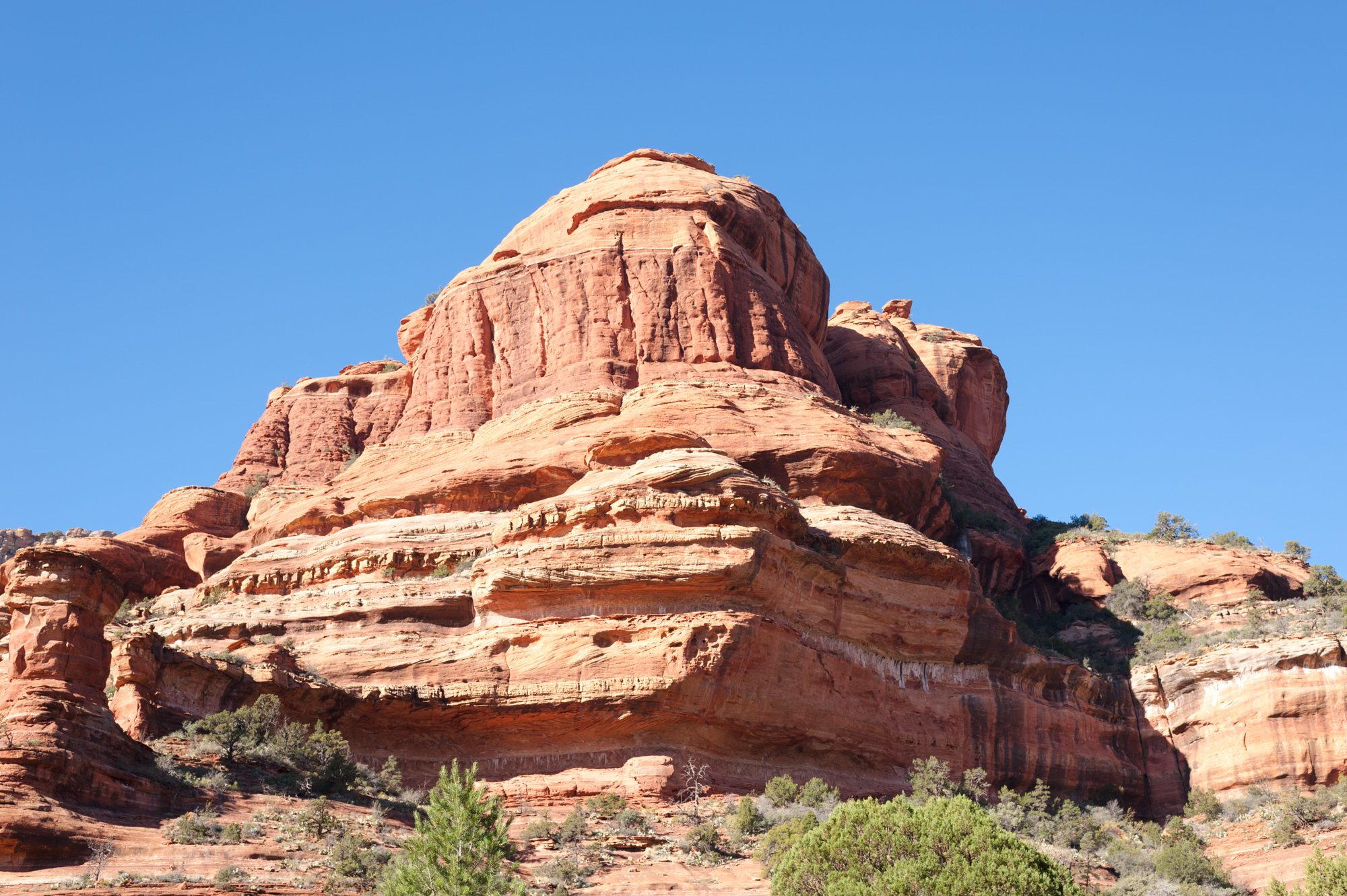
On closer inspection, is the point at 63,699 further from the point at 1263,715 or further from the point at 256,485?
the point at 256,485

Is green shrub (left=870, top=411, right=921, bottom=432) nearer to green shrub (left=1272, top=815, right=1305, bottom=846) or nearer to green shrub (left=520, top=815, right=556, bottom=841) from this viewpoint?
green shrub (left=1272, top=815, right=1305, bottom=846)

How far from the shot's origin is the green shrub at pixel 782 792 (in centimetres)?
4166

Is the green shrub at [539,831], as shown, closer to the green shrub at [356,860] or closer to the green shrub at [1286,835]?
the green shrub at [356,860]

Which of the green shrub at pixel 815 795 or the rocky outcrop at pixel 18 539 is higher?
the rocky outcrop at pixel 18 539

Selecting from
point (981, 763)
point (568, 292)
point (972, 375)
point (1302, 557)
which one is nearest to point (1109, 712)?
point (981, 763)

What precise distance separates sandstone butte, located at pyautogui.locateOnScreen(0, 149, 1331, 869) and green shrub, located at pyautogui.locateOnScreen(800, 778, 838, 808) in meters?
2.07

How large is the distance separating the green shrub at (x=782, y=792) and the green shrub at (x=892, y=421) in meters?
20.0

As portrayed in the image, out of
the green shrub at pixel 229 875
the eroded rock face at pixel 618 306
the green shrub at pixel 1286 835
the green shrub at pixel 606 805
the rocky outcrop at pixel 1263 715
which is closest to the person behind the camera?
the green shrub at pixel 229 875

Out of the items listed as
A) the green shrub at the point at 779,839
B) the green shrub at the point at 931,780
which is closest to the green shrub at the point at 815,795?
the green shrub at the point at 931,780

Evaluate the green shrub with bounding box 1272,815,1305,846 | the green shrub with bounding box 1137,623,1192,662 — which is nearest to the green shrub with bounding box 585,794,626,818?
the green shrub with bounding box 1272,815,1305,846

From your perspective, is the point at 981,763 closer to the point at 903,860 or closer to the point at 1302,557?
the point at 903,860

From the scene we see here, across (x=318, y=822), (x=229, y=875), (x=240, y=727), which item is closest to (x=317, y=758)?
(x=240, y=727)

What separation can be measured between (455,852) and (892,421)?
37.1 m

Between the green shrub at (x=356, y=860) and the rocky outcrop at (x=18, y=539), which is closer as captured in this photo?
the green shrub at (x=356, y=860)
